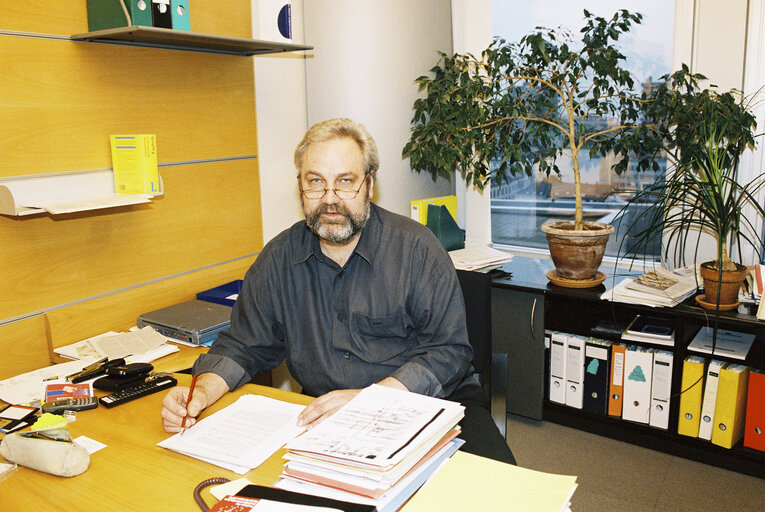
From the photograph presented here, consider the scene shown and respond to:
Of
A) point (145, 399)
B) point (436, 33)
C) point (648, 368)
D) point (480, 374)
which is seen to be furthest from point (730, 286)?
point (145, 399)

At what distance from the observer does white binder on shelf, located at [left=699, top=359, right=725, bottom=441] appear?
264 centimetres

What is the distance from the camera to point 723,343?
2.72 metres

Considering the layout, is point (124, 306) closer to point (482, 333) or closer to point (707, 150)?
point (482, 333)

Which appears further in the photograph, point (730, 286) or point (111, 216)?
point (730, 286)

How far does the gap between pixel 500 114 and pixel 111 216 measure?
5.92 feet

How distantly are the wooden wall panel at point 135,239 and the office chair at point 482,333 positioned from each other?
48.8 inches

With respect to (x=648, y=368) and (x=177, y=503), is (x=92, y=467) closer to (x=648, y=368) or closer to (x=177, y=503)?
(x=177, y=503)

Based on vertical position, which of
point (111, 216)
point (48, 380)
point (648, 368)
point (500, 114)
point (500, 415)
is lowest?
point (648, 368)

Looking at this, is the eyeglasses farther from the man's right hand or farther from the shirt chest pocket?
the man's right hand

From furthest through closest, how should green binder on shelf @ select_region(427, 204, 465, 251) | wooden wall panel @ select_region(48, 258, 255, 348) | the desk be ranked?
1. green binder on shelf @ select_region(427, 204, 465, 251)
2. wooden wall panel @ select_region(48, 258, 255, 348)
3. the desk

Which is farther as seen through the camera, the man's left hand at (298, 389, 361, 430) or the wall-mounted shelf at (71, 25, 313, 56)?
the wall-mounted shelf at (71, 25, 313, 56)

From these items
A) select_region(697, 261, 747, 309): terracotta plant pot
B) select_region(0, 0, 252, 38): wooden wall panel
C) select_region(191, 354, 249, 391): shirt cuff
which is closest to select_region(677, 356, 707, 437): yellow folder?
select_region(697, 261, 747, 309): terracotta plant pot

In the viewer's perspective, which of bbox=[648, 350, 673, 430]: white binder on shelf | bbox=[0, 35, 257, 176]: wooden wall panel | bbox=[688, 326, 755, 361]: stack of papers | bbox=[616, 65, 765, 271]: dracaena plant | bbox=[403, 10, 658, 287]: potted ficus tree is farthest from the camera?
bbox=[403, 10, 658, 287]: potted ficus tree

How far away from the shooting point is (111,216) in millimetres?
2336
